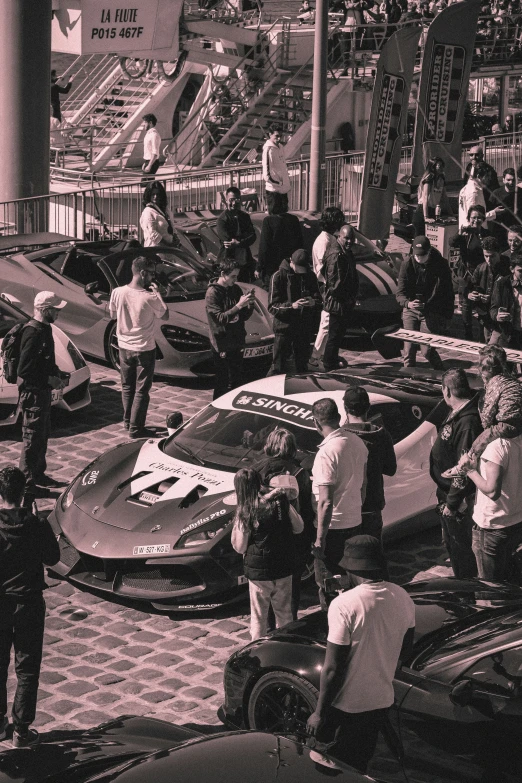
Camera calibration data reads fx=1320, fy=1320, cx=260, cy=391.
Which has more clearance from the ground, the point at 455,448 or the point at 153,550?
the point at 455,448

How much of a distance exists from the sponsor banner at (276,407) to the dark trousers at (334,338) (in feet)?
12.7

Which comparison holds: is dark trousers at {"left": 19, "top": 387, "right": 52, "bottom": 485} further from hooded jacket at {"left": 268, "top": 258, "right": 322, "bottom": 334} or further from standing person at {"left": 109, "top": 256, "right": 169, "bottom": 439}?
hooded jacket at {"left": 268, "top": 258, "right": 322, "bottom": 334}

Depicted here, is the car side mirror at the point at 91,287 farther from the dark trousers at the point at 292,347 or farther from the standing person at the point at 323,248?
the standing person at the point at 323,248

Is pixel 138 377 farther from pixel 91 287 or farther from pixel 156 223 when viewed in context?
pixel 156 223

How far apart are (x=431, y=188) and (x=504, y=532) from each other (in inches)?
477

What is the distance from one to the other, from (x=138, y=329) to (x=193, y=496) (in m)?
3.38

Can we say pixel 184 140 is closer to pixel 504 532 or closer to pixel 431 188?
pixel 431 188

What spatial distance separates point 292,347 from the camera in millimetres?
13641

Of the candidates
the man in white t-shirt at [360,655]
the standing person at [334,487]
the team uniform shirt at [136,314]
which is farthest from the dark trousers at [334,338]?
the man in white t-shirt at [360,655]

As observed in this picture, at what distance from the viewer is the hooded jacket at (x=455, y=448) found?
863 cm

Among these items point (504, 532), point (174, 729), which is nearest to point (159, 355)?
point (504, 532)

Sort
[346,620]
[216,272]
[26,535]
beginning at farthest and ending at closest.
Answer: [216,272] → [26,535] → [346,620]

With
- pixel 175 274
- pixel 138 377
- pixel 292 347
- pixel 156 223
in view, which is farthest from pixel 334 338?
pixel 156 223

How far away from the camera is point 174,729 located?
19.8 ft
